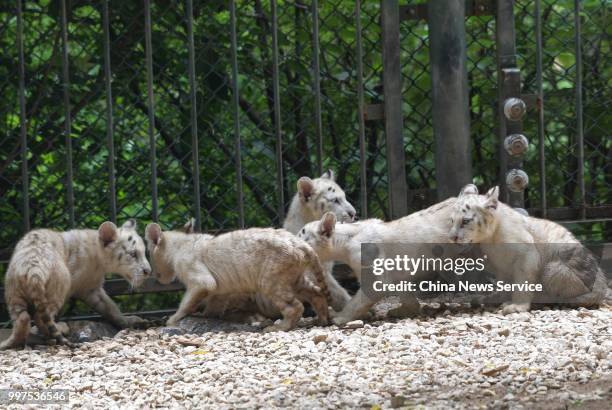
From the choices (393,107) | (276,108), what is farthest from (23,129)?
(393,107)

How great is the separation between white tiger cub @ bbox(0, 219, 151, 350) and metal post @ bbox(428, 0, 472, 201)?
7.83 ft

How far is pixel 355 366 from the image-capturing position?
673cm

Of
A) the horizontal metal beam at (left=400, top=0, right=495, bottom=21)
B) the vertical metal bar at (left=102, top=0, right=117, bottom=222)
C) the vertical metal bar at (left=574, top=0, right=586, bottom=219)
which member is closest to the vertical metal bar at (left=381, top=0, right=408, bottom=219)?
the horizontal metal beam at (left=400, top=0, right=495, bottom=21)

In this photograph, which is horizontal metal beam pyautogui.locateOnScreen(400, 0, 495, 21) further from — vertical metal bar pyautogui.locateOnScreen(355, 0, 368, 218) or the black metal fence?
vertical metal bar pyautogui.locateOnScreen(355, 0, 368, 218)

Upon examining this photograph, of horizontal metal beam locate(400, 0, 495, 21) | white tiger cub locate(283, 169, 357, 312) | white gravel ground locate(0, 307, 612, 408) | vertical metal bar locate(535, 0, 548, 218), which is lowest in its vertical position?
white gravel ground locate(0, 307, 612, 408)

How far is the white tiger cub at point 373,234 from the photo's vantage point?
8352 millimetres

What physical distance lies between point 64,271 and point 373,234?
7.08 ft

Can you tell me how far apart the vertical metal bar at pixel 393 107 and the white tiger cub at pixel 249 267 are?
1.16 metres

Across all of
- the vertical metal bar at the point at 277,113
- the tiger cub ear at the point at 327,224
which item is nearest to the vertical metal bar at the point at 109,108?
the vertical metal bar at the point at 277,113

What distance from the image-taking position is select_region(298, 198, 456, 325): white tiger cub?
8352 mm

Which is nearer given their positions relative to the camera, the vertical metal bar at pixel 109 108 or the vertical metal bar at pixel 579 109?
the vertical metal bar at pixel 109 108

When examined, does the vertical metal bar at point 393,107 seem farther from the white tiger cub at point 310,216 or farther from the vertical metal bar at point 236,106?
the vertical metal bar at point 236,106

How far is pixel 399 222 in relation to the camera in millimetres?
8461

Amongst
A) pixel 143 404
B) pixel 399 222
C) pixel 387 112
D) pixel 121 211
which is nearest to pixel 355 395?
pixel 143 404
